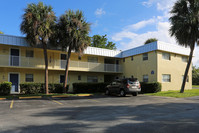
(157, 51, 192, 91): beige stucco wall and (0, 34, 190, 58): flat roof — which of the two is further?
(157, 51, 192, 91): beige stucco wall

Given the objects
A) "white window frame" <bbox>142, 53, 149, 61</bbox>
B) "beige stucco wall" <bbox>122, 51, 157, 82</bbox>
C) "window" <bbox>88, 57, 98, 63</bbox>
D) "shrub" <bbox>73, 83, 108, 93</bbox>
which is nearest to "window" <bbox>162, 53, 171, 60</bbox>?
"beige stucco wall" <bbox>122, 51, 157, 82</bbox>

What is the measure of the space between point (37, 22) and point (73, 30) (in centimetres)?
344

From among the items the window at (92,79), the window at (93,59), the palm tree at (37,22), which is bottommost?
the window at (92,79)

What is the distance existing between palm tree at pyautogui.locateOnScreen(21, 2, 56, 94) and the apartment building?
3190mm

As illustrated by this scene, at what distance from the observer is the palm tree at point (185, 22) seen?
16700 mm

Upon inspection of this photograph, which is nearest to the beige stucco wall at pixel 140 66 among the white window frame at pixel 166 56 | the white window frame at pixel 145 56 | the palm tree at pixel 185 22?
the white window frame at pixel 145 56

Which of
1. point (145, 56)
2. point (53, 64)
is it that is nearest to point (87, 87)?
point (53, 64)

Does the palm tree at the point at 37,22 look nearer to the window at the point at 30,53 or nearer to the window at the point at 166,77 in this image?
the window at the point at 30,53

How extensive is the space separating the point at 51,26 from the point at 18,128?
43.1 ft

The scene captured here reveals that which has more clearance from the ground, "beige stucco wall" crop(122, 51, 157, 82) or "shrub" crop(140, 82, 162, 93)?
Result: "beige stucco wall" crop(122, 51, 157, 82)

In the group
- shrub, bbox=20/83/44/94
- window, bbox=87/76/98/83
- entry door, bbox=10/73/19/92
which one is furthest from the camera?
window, bbox=87/76/98/83

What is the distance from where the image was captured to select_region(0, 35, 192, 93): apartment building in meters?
18.5

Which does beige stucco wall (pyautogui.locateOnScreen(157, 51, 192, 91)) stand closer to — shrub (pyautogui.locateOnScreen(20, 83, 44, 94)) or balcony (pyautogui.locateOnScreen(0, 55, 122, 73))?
balcony (pyautogui.locateOnScreen(0, 55, 122, 73))

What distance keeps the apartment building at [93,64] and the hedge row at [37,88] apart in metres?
2.14
